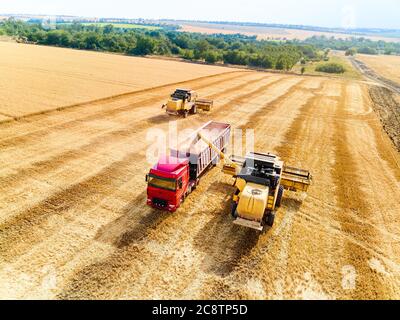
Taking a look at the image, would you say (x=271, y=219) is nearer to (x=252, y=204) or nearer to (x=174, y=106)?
(x=252, y=204)

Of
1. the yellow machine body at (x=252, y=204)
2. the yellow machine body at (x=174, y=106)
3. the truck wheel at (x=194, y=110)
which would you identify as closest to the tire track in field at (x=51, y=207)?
the yellow machine body at (x=252, y=204)

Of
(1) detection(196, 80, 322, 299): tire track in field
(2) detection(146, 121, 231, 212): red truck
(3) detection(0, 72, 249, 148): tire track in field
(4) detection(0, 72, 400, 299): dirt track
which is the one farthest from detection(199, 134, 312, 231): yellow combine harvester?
(3) detection(0, 72, 249, 148): tire track in field

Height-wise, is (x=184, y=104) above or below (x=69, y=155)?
above

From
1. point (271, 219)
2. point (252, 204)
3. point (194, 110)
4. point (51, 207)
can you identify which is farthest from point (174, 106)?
point (252, 204)

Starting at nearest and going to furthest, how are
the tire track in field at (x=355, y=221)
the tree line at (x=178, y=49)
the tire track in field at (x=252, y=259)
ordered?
the tire track in field at (x=252, y=259), the tire track in field at (x=355, y=221), the tree line at (x=178, y=49)

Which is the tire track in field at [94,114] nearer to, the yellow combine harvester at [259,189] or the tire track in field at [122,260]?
the tire track in field at [122,260]

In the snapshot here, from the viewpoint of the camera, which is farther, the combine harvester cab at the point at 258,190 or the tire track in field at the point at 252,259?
the combine harvester cab at the point at 258,190

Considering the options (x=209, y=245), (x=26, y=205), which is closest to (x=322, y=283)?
(x=209, y=245)
